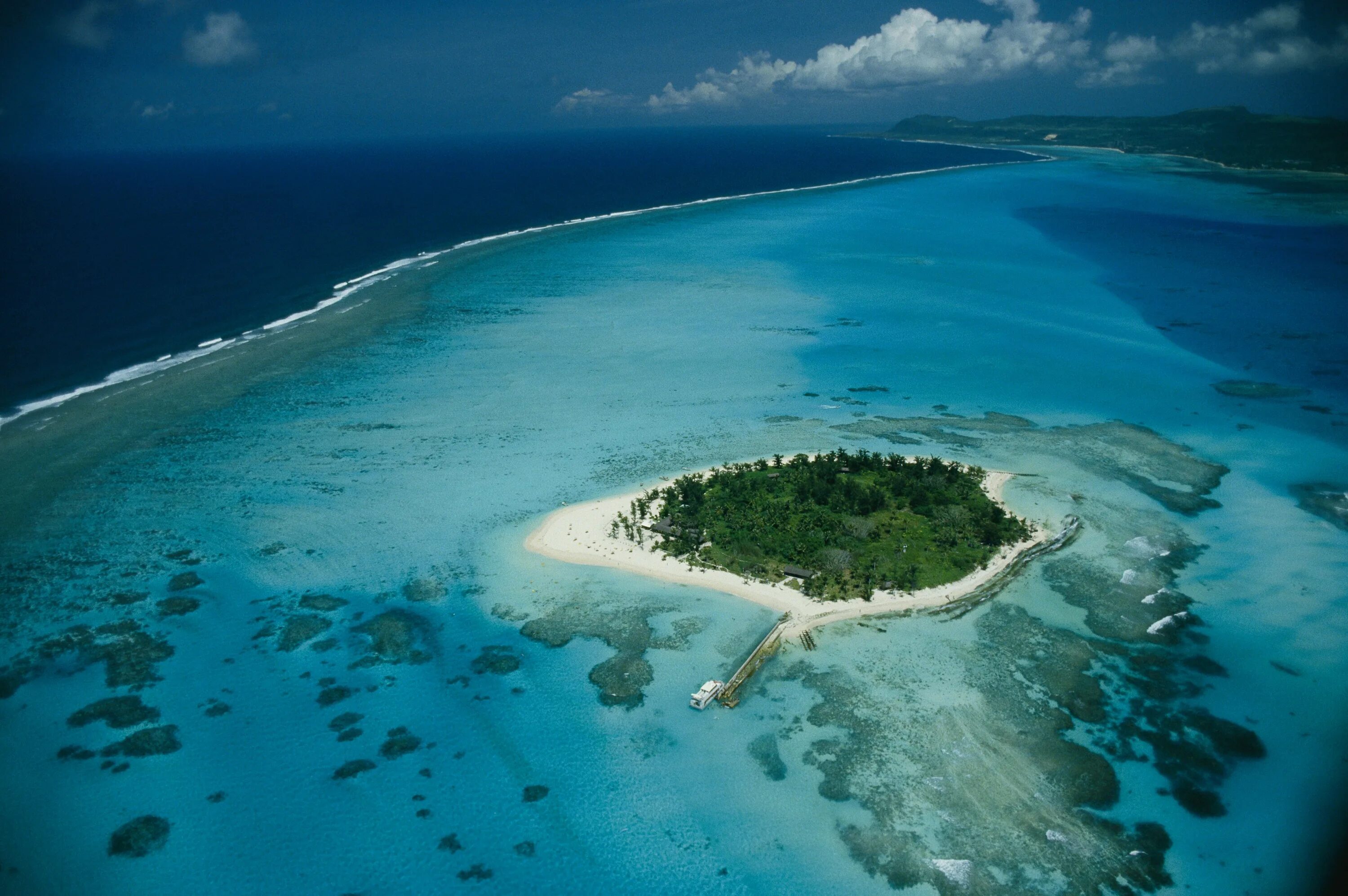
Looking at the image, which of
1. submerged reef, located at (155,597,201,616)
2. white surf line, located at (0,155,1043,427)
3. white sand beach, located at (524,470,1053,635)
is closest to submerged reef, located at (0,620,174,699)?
submerged reef, located at (155,597,201,616)

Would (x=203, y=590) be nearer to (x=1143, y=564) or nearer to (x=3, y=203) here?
(x=1143, y=564)

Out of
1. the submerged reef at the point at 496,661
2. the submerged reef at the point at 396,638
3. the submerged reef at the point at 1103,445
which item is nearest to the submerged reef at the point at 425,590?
the submerged reef at the point at 396,638

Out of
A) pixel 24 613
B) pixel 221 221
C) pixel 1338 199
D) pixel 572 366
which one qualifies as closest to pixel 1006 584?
pixel 572 366

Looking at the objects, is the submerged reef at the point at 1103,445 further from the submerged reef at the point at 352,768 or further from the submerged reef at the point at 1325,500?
the submerged reef at the point at 352,768

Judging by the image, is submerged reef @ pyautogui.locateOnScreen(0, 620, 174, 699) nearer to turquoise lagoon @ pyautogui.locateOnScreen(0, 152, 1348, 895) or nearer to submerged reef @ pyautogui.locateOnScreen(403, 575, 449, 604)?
turquoise lagoon @ pyautogui.locateOnScreen(0, 152, 1348, 895)

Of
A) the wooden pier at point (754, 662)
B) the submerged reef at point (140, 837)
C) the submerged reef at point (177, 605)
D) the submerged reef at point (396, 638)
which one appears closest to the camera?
the submerged reef at point (140, 837)

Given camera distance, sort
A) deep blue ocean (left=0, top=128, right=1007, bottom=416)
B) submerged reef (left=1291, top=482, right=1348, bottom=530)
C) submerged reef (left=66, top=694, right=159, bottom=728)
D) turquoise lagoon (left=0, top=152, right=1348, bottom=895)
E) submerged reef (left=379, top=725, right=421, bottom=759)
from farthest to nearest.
Result: deep blue ocean (left=0, top=128, right=1007, bottom=416), submerged reef (left=1291, top=482, right=1348, bottom=530), submerged reef (left=66, top=694, right=159, bottom=728), submerged reef (left=379, top=725, right=421, bottom=759), turquoise lagoon (left=0, top=152, right=1348, bottom=895)

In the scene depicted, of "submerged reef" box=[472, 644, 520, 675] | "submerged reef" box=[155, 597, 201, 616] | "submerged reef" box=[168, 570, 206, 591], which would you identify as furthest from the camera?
"submerged reef" box=[168, 570, 206, 591]
